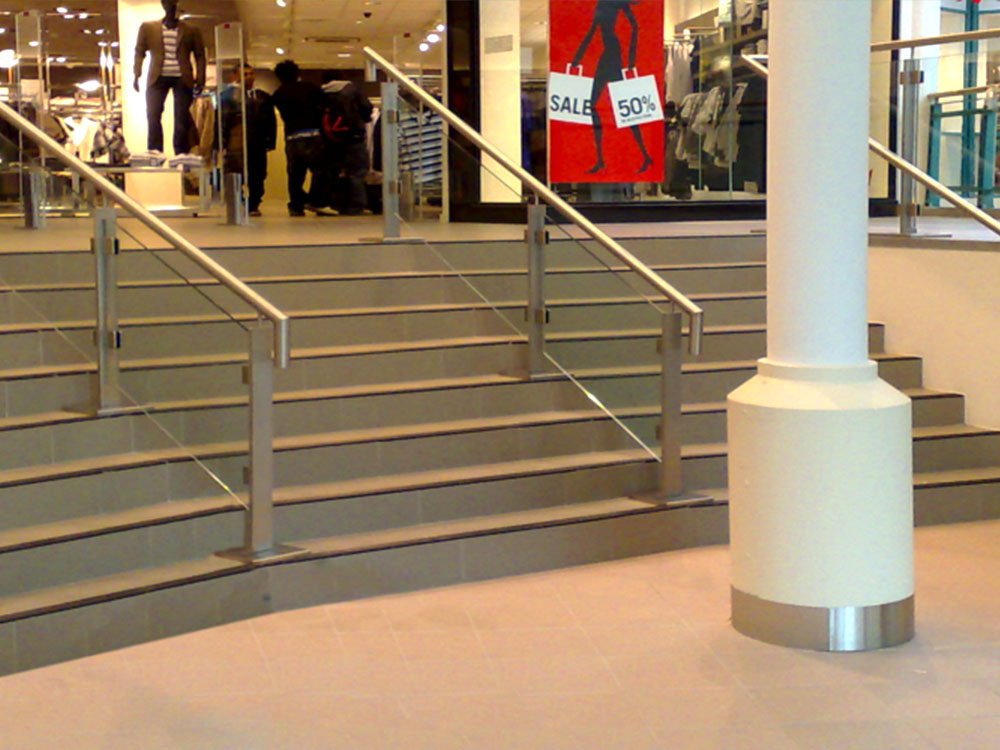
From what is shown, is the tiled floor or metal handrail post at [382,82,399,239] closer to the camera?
the tiled floor

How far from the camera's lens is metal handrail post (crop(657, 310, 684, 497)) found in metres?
5.67

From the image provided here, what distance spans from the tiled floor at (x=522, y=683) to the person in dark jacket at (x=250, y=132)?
794 centimetres

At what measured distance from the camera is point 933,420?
6621mm

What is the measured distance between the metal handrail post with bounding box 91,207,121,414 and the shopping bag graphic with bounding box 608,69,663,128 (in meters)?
5.47

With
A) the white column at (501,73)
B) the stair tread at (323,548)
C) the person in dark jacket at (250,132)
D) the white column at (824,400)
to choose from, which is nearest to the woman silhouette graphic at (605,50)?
the white column at (501,73)

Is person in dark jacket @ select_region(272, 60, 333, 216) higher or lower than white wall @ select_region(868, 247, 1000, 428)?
higher

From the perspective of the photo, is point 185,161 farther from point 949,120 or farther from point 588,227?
point 949,120

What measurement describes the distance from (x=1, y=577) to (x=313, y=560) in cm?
104

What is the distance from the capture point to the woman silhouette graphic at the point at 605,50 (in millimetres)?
9836

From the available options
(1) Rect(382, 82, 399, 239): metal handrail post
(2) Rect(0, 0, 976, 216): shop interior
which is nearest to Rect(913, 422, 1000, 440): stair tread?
(2) Rect(0, 0, 976, 216): shop interior

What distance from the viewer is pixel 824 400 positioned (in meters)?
4.14

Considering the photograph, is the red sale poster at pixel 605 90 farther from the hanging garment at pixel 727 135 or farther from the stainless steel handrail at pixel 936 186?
the stainless steel handrail at pixel 936 186

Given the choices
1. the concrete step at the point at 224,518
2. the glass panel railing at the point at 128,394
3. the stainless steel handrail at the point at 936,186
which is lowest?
the concrete step at the point at 224,518

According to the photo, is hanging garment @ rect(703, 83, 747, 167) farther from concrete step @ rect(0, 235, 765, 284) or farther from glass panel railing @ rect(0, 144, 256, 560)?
glass panel railing @ rect(0, 144, 256, 560)
